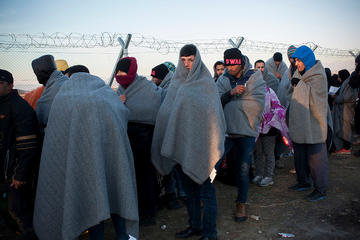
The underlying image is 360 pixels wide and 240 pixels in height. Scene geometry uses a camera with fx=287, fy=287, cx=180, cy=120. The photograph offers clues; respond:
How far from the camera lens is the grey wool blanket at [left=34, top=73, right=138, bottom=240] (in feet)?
7.77

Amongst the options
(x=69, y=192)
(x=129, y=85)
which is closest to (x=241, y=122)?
(x=129, y=85)

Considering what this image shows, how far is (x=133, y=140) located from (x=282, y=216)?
7.24 ft

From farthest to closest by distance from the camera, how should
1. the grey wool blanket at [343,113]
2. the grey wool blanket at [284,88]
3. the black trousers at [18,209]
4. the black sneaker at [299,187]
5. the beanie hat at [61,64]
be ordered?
the grey wool blanket at [343,113] < the beanie hat at [61,64] < the grey wool blanket at [284,88] < the black sneaker at [299,187] < the black trousers at [18,209]

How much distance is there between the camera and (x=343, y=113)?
6.56 m

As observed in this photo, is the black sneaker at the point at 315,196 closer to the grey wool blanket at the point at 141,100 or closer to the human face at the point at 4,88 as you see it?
the grey wool blanket at the point at 141,100

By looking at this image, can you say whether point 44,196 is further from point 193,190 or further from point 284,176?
point 284,176

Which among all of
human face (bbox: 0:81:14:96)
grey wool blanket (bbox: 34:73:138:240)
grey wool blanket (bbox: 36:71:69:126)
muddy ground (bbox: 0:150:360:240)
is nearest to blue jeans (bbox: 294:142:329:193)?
muddy ground (bbox: 0:150:360:240)

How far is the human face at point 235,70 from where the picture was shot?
3.51 meters

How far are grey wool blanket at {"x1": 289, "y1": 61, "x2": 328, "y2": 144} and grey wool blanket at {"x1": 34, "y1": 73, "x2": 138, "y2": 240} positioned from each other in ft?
9.03

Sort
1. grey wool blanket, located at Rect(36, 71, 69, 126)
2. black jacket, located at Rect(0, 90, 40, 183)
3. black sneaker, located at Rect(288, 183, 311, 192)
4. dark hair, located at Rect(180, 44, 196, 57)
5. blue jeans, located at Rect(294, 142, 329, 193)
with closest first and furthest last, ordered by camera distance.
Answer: black jacket, located at Rect(0, 90, 40, 183), dark hair, located at Rect(180, 44, 196, 57), grey wool blanket, located at Rect(36, 71, 69, 126), blue jeans, located at Rect(294, 142, 329, 193), black sneaker, located at Rect(288, 183, 311, 192)

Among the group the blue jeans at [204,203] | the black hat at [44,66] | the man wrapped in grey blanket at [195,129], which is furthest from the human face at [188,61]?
the black hat at [44,66]

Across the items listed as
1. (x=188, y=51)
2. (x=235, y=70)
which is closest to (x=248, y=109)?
(x=235, y=70)

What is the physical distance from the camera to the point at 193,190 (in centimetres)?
319

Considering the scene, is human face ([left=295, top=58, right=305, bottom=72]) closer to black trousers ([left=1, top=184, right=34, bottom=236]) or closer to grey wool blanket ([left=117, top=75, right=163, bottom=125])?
grey wool blanket ([left=117, top=75, right=163, bottom=125])
